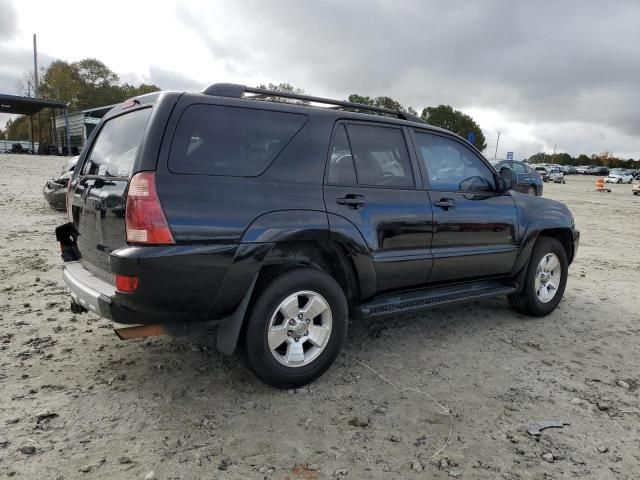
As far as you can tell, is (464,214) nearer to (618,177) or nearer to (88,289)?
(88,289)

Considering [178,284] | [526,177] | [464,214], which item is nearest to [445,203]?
[464,214]

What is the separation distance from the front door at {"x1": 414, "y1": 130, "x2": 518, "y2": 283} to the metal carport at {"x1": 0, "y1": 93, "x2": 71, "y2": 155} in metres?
31.6

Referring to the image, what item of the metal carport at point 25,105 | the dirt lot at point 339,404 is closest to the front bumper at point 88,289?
the dirt lot at point 339,404

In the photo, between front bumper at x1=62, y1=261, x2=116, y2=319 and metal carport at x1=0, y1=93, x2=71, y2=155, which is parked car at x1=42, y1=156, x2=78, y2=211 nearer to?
front bumper at x1=62, y1=261, x2=116, y2=319

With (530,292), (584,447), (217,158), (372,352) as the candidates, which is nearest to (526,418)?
(584,447)

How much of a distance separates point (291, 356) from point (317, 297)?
1.35 ft

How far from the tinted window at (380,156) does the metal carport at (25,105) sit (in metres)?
31.6

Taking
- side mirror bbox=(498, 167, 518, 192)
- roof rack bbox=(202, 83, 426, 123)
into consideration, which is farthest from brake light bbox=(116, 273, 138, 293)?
side mirror bbox=(498, 167, 518, 192)

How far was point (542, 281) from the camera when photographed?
4746mm

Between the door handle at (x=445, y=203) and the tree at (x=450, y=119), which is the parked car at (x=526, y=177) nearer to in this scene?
the door handle at (x=445, y=203)

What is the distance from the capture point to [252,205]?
2.82 metres

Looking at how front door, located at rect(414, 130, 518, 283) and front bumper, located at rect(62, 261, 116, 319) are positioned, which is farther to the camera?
front door, located at rect(414, 130, 518, 283)

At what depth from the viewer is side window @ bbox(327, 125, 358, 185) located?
3.26 m

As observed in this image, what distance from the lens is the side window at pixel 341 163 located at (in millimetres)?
3262
